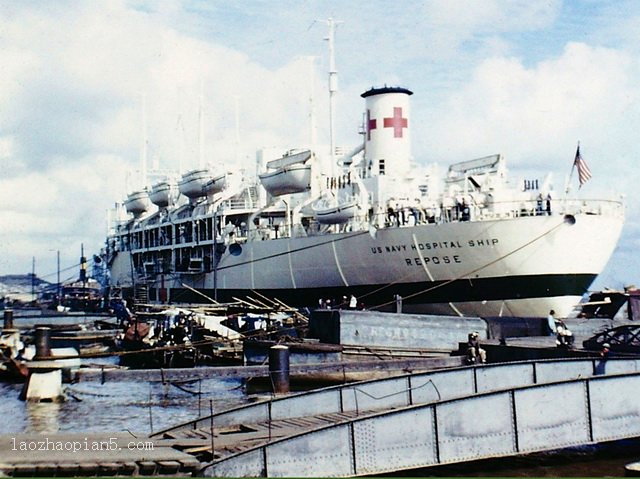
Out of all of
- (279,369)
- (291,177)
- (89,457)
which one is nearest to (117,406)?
(279,369)

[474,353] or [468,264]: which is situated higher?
[468,264]

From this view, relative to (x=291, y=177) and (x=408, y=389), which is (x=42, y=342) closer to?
(x=408, y=389)

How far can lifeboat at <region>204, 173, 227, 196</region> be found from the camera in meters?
56.2

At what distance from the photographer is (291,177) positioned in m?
49.3

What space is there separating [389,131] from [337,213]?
7694mm

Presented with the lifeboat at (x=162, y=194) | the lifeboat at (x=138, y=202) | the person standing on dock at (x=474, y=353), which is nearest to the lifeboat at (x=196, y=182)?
the lifeboat at (x=162, y=194)

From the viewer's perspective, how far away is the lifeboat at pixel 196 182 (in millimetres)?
57750

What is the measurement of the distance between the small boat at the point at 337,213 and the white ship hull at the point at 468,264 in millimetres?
911

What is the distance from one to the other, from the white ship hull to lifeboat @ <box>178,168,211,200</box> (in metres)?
12.6

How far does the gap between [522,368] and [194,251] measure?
47.1m

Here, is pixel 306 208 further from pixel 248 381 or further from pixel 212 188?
pixel 248 381

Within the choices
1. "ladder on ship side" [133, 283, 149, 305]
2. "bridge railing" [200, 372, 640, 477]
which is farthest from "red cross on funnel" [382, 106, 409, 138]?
"bridge railing" [200, 372, 640, 477]

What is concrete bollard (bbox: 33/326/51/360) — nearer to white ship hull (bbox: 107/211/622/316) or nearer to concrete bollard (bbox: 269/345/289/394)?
concrete bollard (bbox: 269/345/289/394)

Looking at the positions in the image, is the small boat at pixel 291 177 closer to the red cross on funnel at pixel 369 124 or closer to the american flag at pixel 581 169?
the red cross on funnel at pixel 369 124
